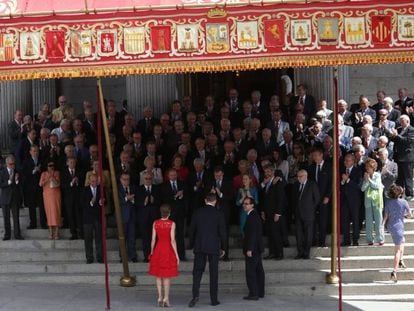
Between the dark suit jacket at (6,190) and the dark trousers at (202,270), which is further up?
the dark suit jacket at (6,190)

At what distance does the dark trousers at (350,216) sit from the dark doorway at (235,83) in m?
6.05

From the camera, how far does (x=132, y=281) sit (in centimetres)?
1548

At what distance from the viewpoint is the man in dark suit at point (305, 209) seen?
1559cm

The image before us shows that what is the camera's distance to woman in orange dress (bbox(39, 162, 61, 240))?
54.7ft

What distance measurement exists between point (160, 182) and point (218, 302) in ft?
9.48

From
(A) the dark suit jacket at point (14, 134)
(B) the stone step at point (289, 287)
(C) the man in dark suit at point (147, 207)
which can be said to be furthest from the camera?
(A) the dark suit jacket at point (14, 134)

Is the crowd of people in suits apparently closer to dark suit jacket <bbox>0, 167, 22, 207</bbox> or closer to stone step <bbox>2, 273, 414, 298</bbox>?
dark suit jacket <bbox>0, 167, 22, 207</bbox>

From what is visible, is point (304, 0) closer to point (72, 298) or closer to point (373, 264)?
point (373, 264)

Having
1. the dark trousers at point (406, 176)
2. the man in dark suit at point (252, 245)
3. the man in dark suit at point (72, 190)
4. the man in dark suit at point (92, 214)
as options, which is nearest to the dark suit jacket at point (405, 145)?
the dark trousers at point (406, 176)

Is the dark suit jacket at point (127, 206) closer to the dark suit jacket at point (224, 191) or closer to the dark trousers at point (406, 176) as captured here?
the dark suit jacket at point (224, 191)

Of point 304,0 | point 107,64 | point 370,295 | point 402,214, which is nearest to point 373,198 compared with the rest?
point 402,214

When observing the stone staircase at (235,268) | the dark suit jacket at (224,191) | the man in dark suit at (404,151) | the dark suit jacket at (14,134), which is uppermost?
the dark suit jacket at (14,134)

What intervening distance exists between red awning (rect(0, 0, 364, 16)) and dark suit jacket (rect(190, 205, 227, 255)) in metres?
3.44

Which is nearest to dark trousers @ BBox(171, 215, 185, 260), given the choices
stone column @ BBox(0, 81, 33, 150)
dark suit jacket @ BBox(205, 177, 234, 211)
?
dark suit jacket @ BBox(205, 177, 234, 211)
